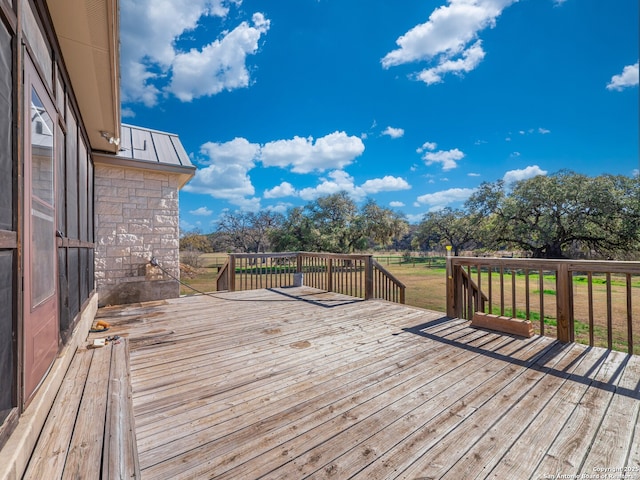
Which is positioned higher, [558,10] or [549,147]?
[549,147]

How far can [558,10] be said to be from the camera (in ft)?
27.4

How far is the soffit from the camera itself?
1902mm

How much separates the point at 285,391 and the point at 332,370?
1.63 ft

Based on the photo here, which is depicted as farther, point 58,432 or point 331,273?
point 331,273

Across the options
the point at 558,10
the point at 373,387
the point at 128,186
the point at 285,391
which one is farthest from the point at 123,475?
the point at 558,10

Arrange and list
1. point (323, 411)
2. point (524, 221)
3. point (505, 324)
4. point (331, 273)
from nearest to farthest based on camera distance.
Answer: point (323, 411) < point (505, 324) < point (331, 273) < point (524, 221)

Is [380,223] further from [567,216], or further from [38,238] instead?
[38,238]

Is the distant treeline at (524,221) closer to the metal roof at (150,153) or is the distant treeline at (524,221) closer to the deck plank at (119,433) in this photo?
the metal roof at (150,153)

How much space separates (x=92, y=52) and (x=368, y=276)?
181 inches

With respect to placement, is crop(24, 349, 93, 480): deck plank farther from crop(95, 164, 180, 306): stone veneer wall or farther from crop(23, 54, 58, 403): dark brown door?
crop(95, 164, 180, 306): stone veneer wall

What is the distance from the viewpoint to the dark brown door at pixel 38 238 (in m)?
1.32

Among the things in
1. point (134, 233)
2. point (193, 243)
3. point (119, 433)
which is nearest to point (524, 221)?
point (193, 243)

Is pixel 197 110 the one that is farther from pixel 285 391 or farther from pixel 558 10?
pixel 285 391

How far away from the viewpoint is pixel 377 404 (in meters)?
1.82
